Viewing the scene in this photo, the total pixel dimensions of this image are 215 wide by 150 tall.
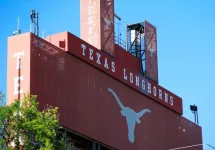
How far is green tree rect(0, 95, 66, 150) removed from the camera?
41.8 metres

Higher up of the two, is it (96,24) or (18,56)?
(96,24)

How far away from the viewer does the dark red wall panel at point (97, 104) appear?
52875 millimetres

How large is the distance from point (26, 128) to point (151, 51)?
28250 millimetres

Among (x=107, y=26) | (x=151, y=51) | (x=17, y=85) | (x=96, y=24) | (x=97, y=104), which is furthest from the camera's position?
(x=151, y=51)

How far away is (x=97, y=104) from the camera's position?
5828 cm

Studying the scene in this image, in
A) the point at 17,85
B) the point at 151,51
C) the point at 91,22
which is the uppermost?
the point at 151,51

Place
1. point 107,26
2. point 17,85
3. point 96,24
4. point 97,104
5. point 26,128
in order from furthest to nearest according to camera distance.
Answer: point 107,26, point 96,24, point 97,104, point 17,85, point 26,128

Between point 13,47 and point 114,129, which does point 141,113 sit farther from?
point 13,47

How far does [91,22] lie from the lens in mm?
59969

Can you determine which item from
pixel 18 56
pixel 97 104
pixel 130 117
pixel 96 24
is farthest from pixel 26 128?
pixel 130 117

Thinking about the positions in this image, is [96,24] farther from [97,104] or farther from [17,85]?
[17,85]

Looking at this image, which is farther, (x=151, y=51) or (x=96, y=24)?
(x=151, y=51)

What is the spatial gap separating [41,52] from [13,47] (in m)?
1.92

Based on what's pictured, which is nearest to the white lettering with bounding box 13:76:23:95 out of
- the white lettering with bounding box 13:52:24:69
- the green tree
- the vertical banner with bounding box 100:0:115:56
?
the white lettering with bounding box 13:52:24:69
